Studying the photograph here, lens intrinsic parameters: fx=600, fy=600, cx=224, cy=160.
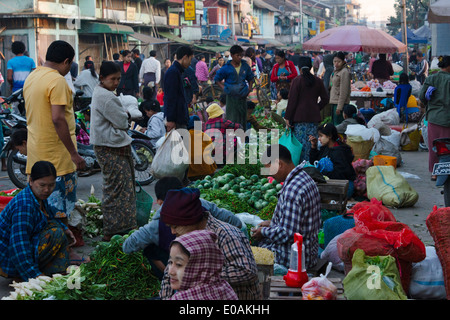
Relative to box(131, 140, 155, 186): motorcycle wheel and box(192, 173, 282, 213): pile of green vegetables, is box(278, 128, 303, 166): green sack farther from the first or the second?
box(131, 140, 155, 186): motorcycle wheel

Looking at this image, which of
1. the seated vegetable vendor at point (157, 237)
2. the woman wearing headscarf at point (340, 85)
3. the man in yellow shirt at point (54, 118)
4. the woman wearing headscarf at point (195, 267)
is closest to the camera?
the woman wearing headscarf at point (195, 267)

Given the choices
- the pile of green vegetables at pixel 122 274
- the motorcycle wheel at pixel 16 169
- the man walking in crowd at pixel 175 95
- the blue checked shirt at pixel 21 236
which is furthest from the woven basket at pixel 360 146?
the blue checked shirt at pixel 21 236

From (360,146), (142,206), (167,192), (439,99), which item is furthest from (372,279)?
(360,146)

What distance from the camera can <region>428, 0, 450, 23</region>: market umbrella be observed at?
27.9 feet

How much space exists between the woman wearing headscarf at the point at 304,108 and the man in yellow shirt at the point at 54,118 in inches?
178

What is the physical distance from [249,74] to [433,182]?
3.68 metres

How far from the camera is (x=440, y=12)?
8.54 meters

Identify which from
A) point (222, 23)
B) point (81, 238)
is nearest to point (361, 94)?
point (81, 238)

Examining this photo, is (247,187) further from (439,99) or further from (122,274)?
(122,274)

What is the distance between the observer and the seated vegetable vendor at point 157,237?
14.1 ft

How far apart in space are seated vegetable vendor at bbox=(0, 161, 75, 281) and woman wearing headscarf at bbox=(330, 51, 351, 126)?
23.2ft

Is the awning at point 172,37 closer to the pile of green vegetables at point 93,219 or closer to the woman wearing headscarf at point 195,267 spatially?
the pile of green vegetables at point 93,219

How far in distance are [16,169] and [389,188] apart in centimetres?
538

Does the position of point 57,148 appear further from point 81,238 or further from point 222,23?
point 222,23
